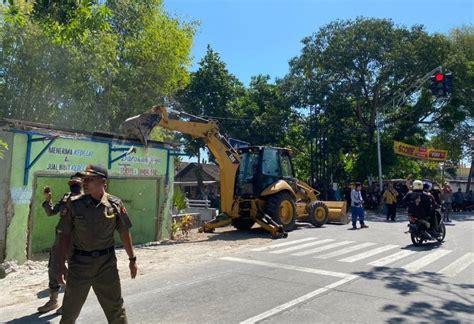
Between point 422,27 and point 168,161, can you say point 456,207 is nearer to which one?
point 422,27

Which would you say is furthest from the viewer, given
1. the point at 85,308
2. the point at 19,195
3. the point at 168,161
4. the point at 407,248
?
the point at 168,161

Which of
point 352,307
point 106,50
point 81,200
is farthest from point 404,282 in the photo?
point 106,50

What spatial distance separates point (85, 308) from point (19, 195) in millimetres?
4102

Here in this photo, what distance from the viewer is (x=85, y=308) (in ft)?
20.3

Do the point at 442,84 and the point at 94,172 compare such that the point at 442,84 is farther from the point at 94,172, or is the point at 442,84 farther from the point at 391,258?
the point at 94,172

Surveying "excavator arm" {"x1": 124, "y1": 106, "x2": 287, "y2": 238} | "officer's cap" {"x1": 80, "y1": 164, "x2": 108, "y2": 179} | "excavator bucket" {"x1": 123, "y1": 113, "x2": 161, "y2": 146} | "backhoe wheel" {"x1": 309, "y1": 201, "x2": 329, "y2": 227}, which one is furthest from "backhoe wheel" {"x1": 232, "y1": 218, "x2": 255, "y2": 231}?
"officer's cap" {"x1": 80, "y1": 164, "x2": 108, "y2": 179}

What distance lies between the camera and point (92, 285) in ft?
14.4

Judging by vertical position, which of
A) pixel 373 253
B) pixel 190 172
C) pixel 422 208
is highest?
pixel 190 172

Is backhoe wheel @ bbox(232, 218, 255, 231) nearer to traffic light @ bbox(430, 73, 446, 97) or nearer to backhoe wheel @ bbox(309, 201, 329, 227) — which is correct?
backhoe wheel @ bbox(309, 201, 329, 227)

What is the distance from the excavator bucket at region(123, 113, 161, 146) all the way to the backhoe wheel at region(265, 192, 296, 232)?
462cm

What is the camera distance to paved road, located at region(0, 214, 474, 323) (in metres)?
5.90

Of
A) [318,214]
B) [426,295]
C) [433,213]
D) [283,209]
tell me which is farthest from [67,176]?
[318,214]

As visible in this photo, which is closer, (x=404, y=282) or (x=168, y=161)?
(x=404, y=282)

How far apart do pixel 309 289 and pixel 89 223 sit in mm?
4062
